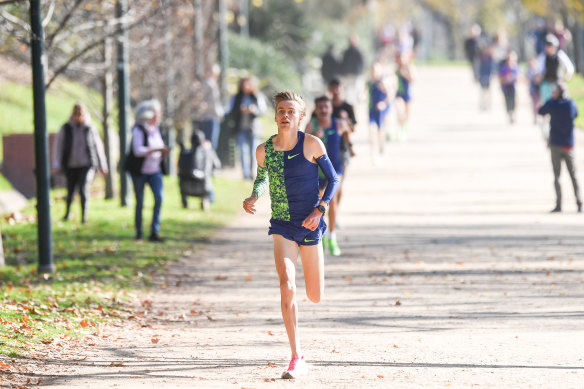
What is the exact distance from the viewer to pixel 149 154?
15.4 meters

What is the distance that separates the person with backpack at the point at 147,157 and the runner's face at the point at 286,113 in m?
7.25

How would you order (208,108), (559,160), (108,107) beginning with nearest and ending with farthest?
1. (559,160)
2. (108,107)
3. (208,108)

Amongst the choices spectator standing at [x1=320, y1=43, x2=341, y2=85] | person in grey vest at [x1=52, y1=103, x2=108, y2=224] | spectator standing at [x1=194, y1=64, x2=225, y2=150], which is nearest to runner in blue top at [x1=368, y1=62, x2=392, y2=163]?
spectator standing at [x1=194, y1=64, x2=225, y2=150]

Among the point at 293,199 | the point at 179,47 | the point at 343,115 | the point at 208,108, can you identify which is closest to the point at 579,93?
the point at 179,47

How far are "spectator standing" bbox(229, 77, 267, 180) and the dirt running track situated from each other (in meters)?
3.07

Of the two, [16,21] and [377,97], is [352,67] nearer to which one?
[377,97]

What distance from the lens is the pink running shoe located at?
7.91 metres

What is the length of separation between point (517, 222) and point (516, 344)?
768 centimetres

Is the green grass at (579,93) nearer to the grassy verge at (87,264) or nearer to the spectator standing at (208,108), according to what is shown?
the spectator standing at (208,108)

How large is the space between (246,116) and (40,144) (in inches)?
399

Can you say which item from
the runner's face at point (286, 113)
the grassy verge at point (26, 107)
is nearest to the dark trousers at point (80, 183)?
the runner's face at point (286, 113)

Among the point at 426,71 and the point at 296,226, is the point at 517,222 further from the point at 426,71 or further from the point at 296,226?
the point at 426,71

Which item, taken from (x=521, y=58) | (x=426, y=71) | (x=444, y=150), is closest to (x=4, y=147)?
(x=444, y=150)

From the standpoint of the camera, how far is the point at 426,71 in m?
60.3
